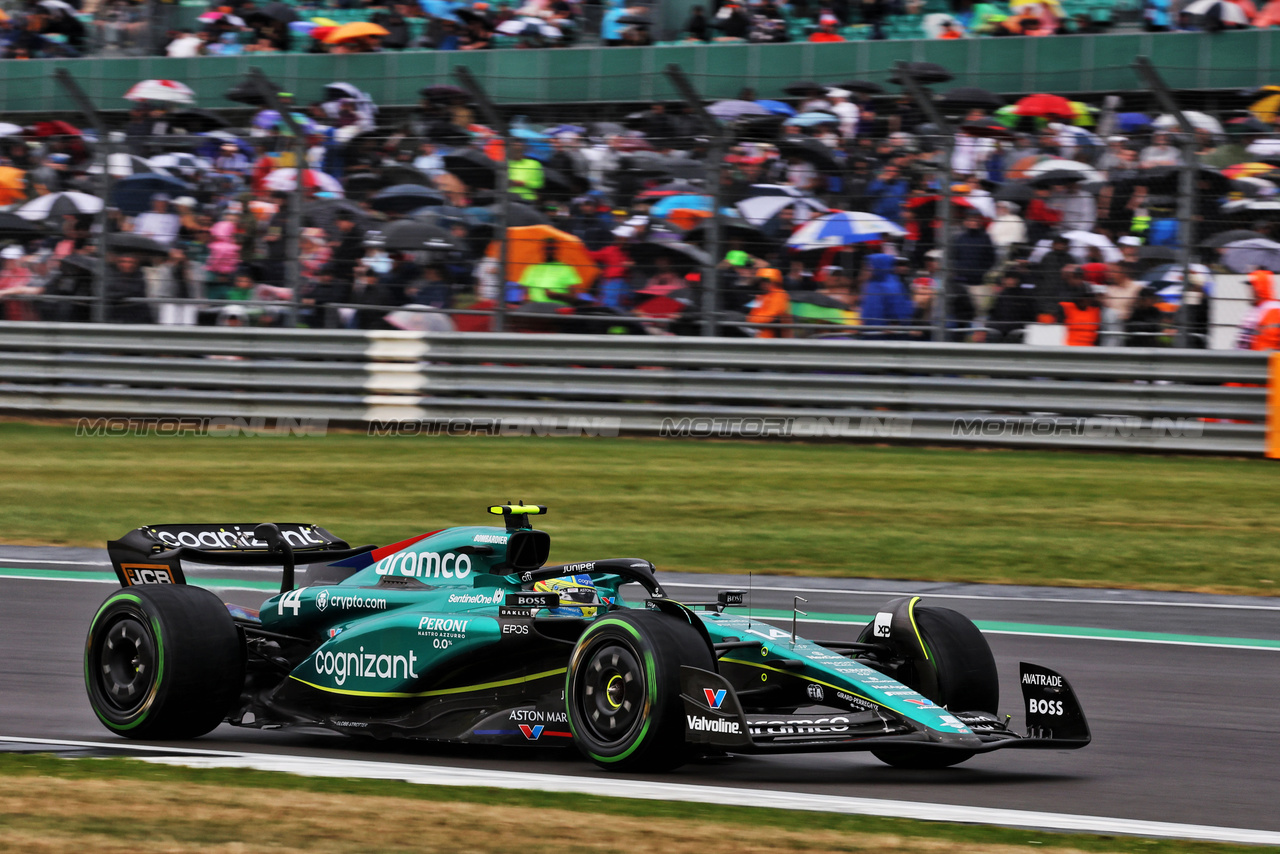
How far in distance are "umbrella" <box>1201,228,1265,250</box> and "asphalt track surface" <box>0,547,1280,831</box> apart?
4.93 metres

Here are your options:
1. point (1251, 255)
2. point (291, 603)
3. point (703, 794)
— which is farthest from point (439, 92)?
point (703, 794)

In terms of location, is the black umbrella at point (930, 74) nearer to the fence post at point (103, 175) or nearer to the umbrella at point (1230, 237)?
the umbrella at point (1230, 237)

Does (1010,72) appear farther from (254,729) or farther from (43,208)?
(254,729)

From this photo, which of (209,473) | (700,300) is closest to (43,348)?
(209,473)

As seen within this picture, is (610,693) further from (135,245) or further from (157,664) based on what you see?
(135,245)

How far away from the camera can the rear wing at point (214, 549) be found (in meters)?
6.59

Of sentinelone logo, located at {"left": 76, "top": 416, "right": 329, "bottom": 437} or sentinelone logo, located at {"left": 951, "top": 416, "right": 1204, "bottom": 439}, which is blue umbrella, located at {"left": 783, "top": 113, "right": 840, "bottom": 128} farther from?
sentinelone logo, located at {"left": 76, "top": 416, "right": 329, "bottom": 437}

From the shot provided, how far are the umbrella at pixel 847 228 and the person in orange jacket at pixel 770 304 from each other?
82 cm

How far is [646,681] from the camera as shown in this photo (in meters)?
5.18

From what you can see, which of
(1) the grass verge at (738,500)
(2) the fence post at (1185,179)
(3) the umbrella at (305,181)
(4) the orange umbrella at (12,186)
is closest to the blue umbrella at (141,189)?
(3) the umbrella at (305,181)

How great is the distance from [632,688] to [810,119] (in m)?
11.4

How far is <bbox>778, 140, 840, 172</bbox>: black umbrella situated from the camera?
47.8 ft

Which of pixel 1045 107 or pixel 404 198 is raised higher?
pixel 1045 107

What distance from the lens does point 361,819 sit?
14.8ft
